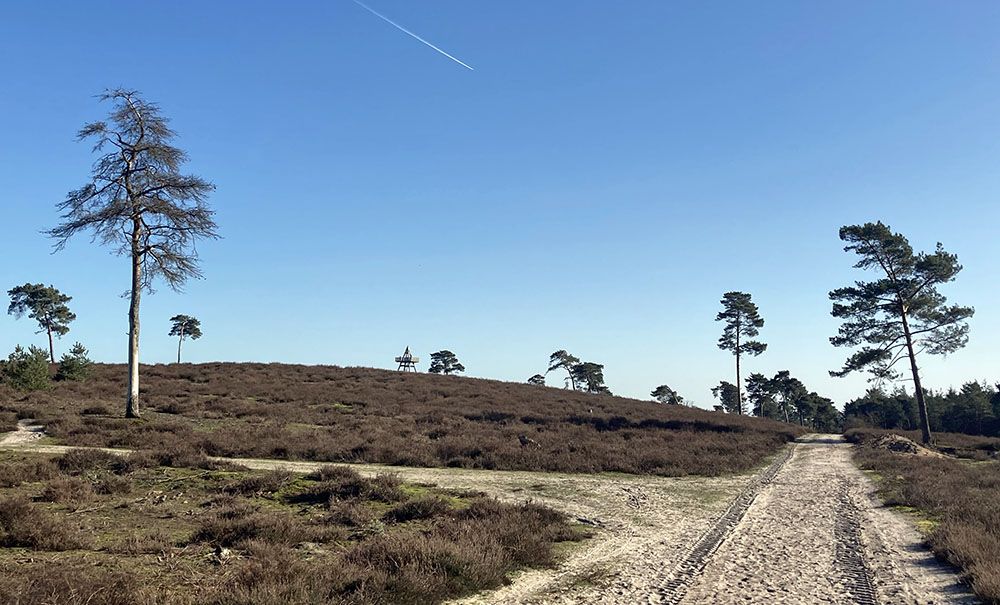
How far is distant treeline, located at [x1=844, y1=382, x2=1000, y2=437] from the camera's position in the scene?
193 ft

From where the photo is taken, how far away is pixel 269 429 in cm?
2361

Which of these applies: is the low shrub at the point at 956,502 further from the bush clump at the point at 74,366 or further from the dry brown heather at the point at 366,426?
the bush clump at the point at 74,366

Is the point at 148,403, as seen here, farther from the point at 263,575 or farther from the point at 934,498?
the point at 934,498

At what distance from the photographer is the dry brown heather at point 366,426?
2073 centimetres

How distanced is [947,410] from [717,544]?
7445cm

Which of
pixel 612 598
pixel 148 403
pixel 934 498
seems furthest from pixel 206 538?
pixel 148 403

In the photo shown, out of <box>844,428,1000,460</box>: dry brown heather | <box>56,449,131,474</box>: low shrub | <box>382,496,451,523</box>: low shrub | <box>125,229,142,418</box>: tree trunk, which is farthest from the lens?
<box>844,428,1000,460</box>: dry brown heather

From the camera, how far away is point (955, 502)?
13.9 metres

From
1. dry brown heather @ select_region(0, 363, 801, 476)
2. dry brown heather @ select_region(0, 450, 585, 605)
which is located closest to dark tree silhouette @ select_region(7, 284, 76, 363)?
dry brown heather @ select_region(0, 363, 801, 476)

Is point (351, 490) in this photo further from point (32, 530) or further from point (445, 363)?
point (445, 363)

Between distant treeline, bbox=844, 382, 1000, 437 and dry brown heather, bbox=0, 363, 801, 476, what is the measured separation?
30.0 meters

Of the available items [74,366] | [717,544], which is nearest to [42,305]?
[74,366]

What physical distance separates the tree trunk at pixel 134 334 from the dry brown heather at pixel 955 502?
2638cm

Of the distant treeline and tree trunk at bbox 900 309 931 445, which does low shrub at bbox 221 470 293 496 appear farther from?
the distant treeline
